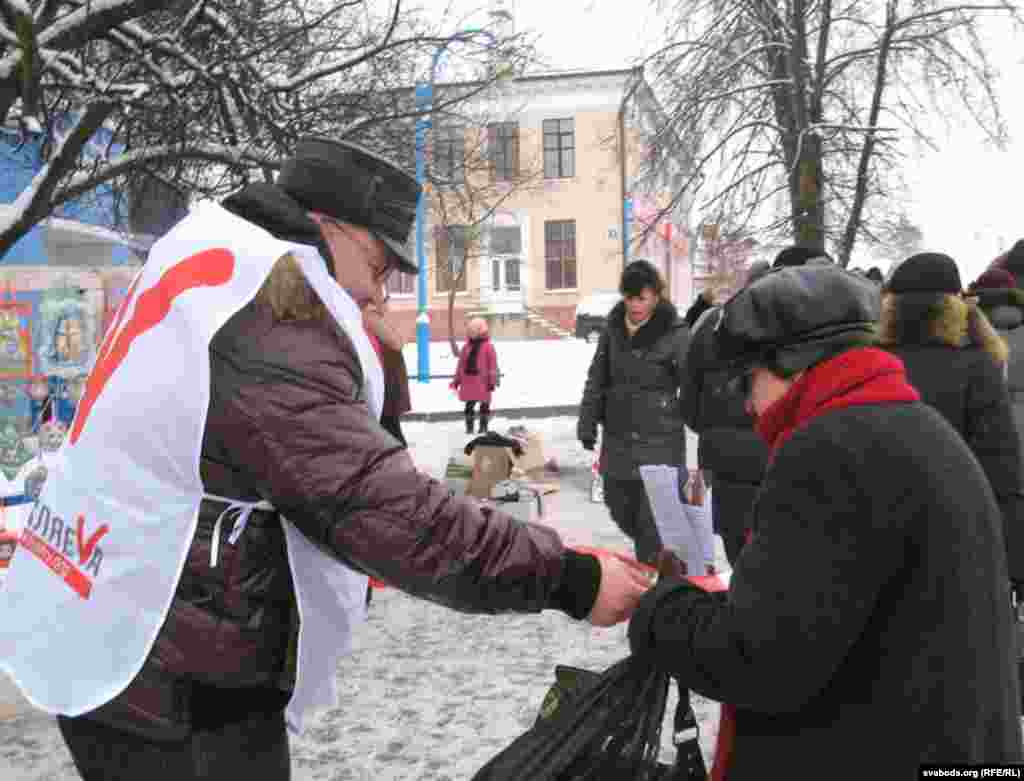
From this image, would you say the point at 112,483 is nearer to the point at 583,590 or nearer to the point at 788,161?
the point at 583,590

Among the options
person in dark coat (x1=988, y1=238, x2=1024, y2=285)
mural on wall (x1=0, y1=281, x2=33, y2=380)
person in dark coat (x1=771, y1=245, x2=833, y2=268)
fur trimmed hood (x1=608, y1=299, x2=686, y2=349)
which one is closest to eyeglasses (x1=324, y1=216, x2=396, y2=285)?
person in dark coat (x1=771, y1=245, x2=833, y2=268)

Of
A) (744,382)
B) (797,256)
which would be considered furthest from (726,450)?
(744,382)

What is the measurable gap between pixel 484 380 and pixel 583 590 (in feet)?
37.9

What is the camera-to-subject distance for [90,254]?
16234mm

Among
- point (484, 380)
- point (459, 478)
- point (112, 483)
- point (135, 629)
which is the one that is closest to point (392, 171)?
point (112, 483)

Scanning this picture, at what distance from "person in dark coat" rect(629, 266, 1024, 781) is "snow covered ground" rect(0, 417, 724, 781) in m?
2.23

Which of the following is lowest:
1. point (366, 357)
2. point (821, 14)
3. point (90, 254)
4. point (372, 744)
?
point (372, 744)

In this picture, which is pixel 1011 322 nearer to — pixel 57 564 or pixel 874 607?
Result: pixel 874 607

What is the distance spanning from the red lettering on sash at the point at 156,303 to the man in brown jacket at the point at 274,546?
0.24 feet

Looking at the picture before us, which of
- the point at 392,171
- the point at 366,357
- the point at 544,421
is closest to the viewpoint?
the point at 366,357

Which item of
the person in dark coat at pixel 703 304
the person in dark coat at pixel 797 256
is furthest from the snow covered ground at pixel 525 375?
the person in dark coat at pixel 797 256

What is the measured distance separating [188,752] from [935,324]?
277cm

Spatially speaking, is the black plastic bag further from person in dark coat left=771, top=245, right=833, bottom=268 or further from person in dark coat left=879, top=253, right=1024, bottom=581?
person in dark coat left=771, top=245, right=833, bottom=268

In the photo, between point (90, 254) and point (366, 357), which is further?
point (90, 254)
